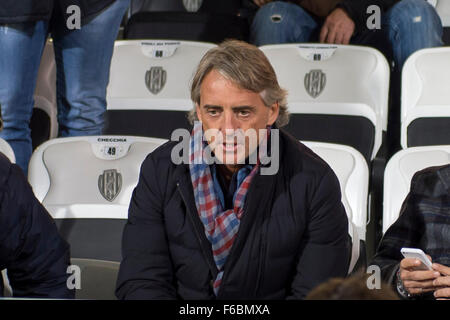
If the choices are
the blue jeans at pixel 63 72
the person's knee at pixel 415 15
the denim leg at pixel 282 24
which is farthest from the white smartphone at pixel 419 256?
the denim leg at pixel 282 24

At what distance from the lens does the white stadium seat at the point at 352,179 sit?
6.34 feet

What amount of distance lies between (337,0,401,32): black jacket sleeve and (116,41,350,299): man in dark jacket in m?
1.20

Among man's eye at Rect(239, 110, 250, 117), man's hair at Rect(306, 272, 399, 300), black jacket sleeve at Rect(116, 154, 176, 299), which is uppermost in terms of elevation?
man's eye at Rect(239, 110, 250, 117)

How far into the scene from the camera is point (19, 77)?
2.20 meters

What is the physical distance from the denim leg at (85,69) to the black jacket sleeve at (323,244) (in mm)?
898

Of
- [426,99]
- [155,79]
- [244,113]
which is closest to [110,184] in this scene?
[244,113]

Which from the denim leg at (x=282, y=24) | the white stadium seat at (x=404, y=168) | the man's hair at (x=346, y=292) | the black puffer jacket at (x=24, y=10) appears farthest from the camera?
the denim leg at (x=282, y=24)

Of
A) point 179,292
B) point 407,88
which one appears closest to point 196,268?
point 179,292

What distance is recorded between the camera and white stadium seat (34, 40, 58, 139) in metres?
2.62

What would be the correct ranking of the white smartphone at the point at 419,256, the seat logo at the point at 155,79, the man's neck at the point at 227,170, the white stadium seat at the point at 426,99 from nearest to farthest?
the white smartphone at the point at 419,256
the man's neck at the point at 227,170
the white stadium seat at the point at 426,99
the seat logo at the point at 155,79

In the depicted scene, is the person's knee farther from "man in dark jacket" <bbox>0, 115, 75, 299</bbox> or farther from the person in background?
"man in dark jacket" <bbox>0, 115, 75, 299</bbox>

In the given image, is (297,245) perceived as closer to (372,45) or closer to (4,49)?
(4,49)

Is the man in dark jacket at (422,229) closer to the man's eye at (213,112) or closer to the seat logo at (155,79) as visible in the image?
the man's eye at (213,112)

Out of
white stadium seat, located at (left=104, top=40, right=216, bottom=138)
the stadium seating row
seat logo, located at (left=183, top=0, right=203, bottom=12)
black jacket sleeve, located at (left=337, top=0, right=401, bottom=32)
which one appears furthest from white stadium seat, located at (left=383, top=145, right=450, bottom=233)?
seat logo, located at (left=183, top=0, right=203, bottom=12)
